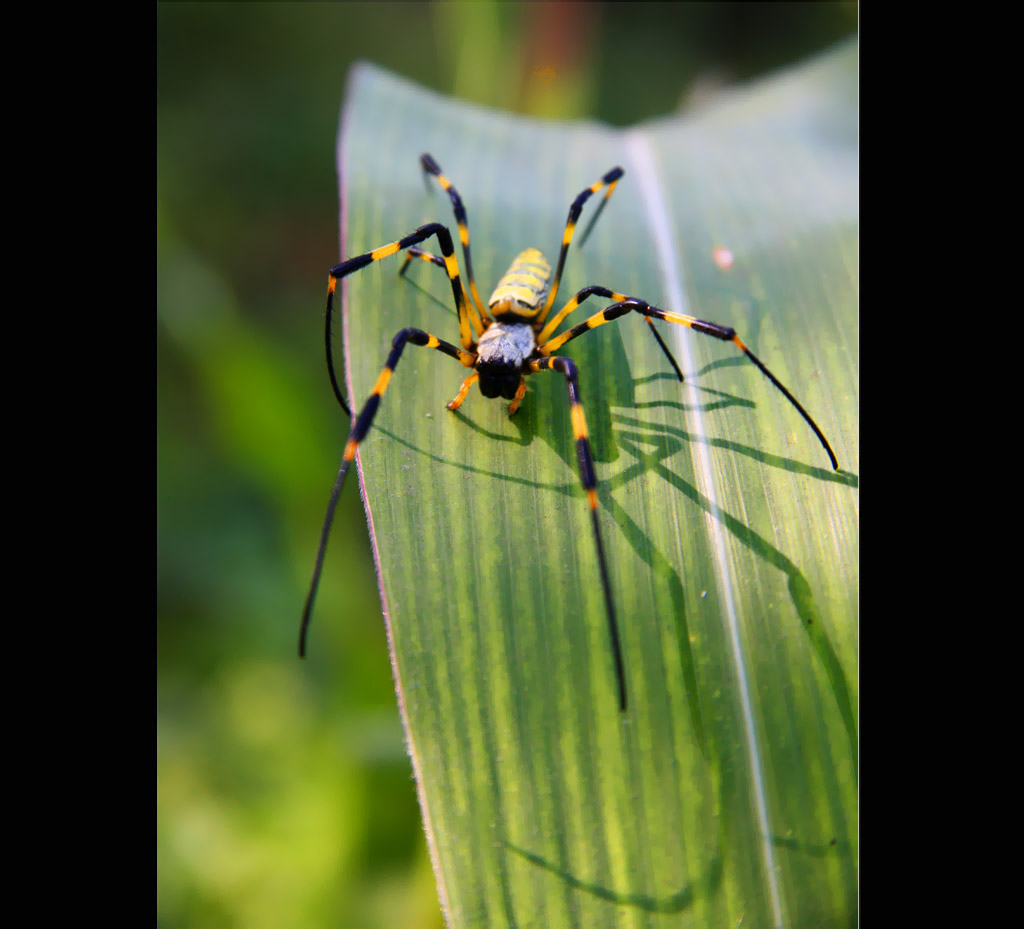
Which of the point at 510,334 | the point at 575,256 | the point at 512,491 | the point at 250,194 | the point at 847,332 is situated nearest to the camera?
the point at 512,491

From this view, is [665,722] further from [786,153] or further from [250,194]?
[250,194]

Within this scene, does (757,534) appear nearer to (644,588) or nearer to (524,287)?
(644,588)

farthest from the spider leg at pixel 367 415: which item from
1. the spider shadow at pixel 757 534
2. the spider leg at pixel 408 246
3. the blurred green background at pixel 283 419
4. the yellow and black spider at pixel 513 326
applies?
the blurred green background at pixel 283 419

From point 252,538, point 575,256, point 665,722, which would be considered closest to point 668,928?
point 665,722

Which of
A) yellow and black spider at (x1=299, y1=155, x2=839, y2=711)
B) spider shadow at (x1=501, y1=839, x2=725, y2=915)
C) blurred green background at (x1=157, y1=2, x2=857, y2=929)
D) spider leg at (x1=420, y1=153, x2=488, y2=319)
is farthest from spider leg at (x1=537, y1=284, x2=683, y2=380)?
spider shadow at (x1=501, y1=839, x2=725, y2=915)

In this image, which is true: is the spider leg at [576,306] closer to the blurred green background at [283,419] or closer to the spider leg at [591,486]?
the spider leg at [591,486]

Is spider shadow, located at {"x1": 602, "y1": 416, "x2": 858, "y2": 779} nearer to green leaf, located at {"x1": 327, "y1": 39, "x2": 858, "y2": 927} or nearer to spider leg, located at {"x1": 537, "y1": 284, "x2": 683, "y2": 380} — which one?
green leaf, located at {"x1": 327, "y1": 39, "x2": 858, "y2": 927}

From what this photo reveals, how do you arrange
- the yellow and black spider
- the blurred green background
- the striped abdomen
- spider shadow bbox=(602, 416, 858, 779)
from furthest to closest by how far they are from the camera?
the blurred green background, the striped abdomen, the yellow and black spider, spider shadow bbox=(602, 416, 858, 779)
